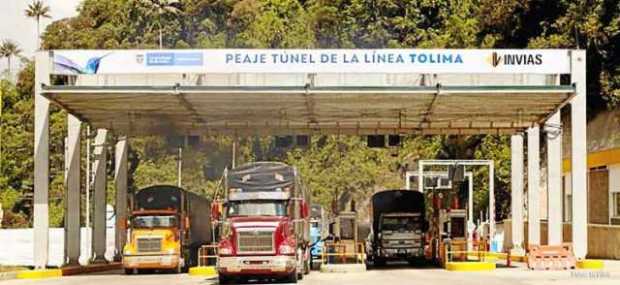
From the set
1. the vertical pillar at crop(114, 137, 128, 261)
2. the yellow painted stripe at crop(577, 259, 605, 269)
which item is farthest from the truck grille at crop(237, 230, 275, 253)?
the vertical pillar at crop(114, 137, 128, 261)

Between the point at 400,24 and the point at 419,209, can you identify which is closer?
the point at 419,209

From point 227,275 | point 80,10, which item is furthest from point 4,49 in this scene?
point 227,275

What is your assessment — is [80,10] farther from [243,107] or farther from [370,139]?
[243,107]

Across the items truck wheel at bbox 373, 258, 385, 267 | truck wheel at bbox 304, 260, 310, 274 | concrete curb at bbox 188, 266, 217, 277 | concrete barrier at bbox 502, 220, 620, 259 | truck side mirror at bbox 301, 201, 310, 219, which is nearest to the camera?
truck side mirror at bbox 301, 201, 310, 219

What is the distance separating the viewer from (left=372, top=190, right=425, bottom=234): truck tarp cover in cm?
4647

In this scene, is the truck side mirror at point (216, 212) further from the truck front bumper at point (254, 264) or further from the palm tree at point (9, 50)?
the palm tree at point (9, 50)

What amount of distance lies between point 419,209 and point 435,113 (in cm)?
375

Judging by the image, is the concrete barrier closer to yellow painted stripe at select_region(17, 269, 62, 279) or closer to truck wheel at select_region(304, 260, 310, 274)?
truck wheel at select_region(304, 260, 310, 274)

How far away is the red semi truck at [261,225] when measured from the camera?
32.3 m

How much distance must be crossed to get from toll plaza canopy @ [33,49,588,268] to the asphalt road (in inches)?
132

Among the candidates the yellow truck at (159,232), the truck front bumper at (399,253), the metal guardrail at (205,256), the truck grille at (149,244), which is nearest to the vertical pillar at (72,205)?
the yellow truck at (159,232)

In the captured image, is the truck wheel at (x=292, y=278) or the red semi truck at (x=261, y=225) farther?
the truck wheel at (x=292, y=278)

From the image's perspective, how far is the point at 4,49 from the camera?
118 m

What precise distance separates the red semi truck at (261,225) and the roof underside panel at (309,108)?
203 inches
